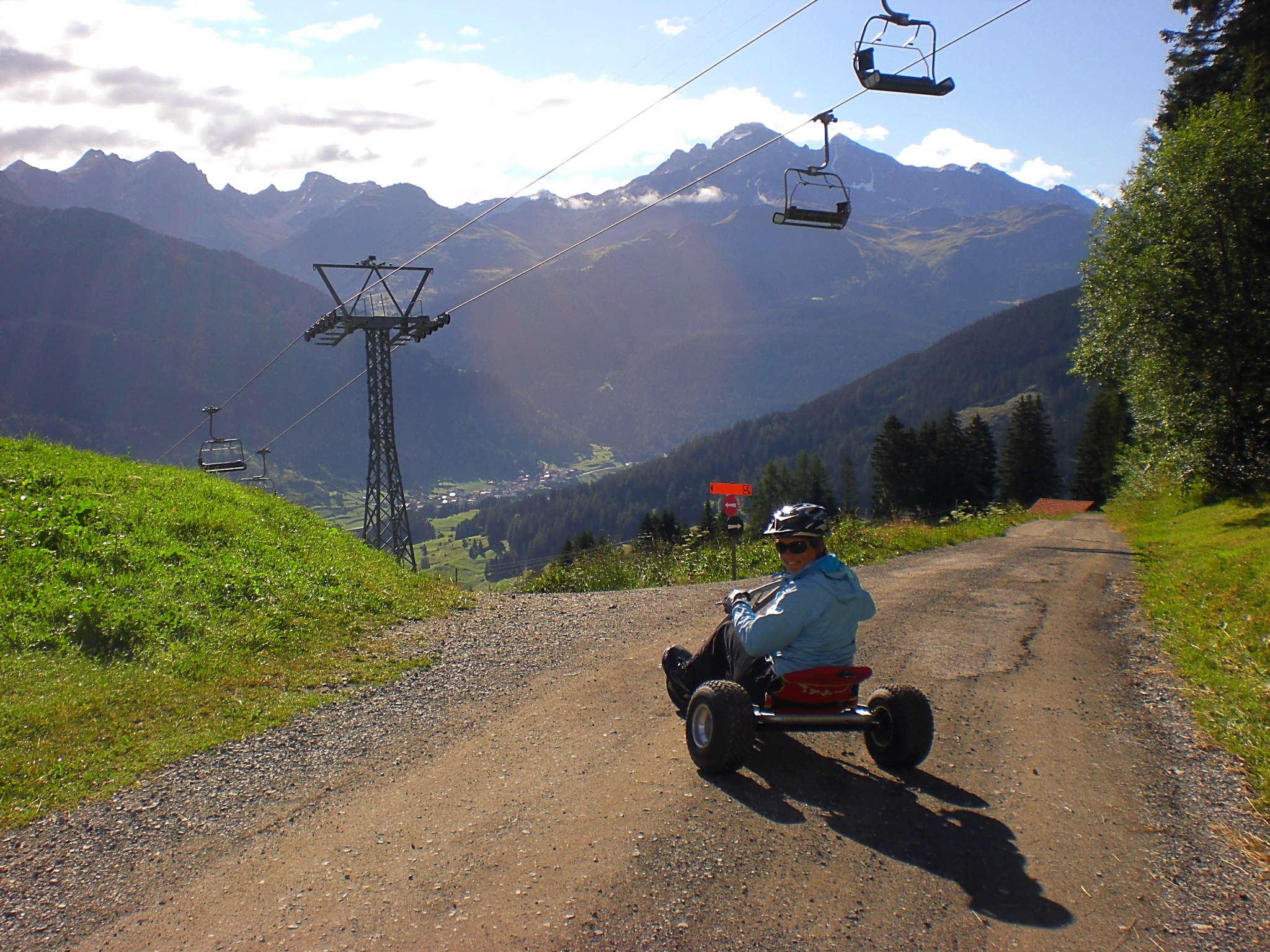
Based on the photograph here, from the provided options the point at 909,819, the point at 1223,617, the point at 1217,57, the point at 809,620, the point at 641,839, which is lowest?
the point at 1223,617

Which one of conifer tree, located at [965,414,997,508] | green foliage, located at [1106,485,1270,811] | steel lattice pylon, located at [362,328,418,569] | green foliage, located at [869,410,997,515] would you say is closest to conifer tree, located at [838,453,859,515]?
conifer tree, located at [965,414,997,508]

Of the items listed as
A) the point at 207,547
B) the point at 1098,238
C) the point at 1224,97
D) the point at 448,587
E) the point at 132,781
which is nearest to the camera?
the point at 132,781

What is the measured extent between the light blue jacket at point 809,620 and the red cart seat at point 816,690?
0.30ft

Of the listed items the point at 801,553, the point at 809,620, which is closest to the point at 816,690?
the point at 809,620

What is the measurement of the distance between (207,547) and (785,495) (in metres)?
94.6

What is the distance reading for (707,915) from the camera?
3.94m

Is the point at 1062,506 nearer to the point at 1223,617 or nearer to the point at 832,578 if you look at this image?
the point at 1223,617

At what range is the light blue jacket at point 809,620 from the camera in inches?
217

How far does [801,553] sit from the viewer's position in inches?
222

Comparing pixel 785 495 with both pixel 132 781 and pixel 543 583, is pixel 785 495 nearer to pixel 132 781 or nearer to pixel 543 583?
pixel 543 583

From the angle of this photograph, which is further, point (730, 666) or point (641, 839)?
point (730, 666)

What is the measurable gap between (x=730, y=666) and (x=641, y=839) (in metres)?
1.71

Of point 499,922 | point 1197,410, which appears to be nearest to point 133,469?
point 499,922

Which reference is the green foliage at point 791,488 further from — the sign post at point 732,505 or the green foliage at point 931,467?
the sign post at point 732,505
